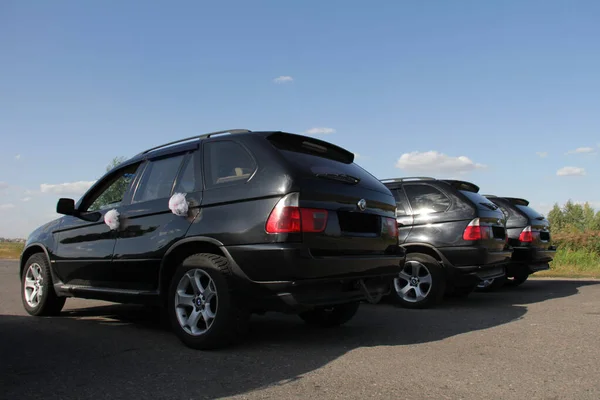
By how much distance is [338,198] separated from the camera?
444 cm

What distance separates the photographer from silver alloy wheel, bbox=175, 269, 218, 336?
14.4 ft

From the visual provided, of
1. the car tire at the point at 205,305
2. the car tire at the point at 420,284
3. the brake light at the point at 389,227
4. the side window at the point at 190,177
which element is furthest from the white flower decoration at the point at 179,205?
the car tire at the point at 420,284

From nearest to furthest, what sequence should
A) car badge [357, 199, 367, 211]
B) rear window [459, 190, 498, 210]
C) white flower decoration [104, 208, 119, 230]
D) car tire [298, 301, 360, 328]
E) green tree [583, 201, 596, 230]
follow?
car badge [357, 199, 367, 211] → white flower decoration [104, 208, 119, 230] → car tire [298, 301, 360, 328] → rear window [459, 190, 498, 210] → green tree [583, 201, 596, 230]

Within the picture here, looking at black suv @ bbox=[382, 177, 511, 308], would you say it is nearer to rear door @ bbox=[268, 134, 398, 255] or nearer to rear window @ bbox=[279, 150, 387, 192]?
rear door @ bbox=[268, 134, 398, 255]

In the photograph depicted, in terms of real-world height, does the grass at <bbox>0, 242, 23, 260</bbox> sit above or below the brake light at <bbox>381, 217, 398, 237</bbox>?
below

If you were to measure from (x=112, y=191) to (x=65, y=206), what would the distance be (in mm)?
548

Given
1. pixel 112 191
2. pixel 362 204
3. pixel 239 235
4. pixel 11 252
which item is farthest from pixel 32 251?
pixel 11 252

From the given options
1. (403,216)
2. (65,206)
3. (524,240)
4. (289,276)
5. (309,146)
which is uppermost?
(309,146)

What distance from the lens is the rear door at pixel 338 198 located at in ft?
13.9

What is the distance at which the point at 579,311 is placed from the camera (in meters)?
6.89

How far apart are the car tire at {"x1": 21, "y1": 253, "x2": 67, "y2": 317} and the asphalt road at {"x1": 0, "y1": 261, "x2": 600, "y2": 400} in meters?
0.16

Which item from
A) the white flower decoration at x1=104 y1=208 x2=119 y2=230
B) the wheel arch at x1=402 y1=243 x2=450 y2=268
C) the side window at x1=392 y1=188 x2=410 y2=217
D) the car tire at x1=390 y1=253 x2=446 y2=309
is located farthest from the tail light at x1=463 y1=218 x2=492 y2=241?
the white flower decoration at x1=104 y1=208 x2=119 y2=230

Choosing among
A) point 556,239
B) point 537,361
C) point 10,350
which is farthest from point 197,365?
point 556,239

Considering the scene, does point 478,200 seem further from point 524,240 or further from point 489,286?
point 489,286
